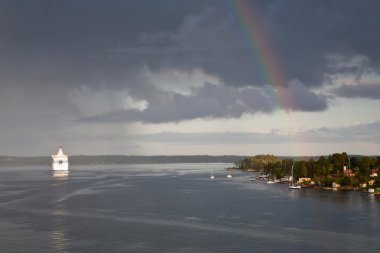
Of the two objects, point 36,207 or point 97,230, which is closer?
point 97,230

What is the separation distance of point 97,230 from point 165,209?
17798 millimetres

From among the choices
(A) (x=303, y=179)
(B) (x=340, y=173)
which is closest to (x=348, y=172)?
(B) (x=340, y=173)

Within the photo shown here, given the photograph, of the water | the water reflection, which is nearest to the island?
the water

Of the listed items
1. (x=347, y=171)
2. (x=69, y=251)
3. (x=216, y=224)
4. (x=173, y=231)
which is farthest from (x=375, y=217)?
(x=347, y=171)

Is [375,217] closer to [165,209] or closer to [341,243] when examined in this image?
[341,243]

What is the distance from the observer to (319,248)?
127ft

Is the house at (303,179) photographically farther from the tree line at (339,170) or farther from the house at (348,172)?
the house at (348,172)

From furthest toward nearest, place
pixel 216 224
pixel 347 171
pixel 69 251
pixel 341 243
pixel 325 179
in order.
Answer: pixel 347 171 → pixel 325 179 → pixel 216 224 → pixel 341 243 → pixel 69 251

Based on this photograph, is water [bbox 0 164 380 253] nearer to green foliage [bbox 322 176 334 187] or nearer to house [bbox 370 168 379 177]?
green foliage [bbox 322 176 334 187]

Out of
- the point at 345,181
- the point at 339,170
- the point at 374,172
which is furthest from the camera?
the point at 339,170

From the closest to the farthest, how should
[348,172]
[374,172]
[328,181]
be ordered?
[328,181] < [374,172] < [348,172]

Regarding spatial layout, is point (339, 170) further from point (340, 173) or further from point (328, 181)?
point (328, 181)

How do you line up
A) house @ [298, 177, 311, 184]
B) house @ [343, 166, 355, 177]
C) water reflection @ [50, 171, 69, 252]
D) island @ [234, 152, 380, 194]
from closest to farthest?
water reflection @ [50, 171, 69, 252] < island @ [234, 152, 380, 194] < house @ [343, 166, 355, 177] < house @ [298, 177, 311, 184]

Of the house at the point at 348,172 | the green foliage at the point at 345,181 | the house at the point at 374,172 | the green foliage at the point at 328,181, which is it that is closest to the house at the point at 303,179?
the green foliage at the point at 328,181
